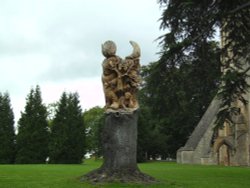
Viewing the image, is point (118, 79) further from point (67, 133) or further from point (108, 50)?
point (67, 133)

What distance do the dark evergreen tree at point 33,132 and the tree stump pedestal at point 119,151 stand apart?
121 ft

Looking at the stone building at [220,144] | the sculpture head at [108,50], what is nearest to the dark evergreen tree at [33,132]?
the stone building at [220,144]

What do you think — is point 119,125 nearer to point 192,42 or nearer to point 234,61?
point 192,42

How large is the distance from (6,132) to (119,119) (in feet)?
133

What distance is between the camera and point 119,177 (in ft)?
43.2

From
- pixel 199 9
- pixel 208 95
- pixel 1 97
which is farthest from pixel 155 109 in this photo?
pixel 1 97

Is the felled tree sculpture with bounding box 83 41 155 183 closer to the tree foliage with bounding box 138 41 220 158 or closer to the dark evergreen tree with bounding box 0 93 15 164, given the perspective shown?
the tree foliage with bounding box 138 41 220 158

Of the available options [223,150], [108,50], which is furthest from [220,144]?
[108,50]

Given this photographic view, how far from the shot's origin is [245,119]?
149 ft

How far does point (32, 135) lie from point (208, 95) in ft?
107

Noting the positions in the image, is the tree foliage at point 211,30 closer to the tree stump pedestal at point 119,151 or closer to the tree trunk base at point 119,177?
the tree stump pedestal at point 119,151

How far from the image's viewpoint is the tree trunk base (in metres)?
13.0

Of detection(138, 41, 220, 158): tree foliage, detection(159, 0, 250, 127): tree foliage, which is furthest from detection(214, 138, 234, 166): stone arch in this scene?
detection(159, 0, 250, 127): tree foliage

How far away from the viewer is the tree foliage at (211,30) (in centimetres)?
1720
